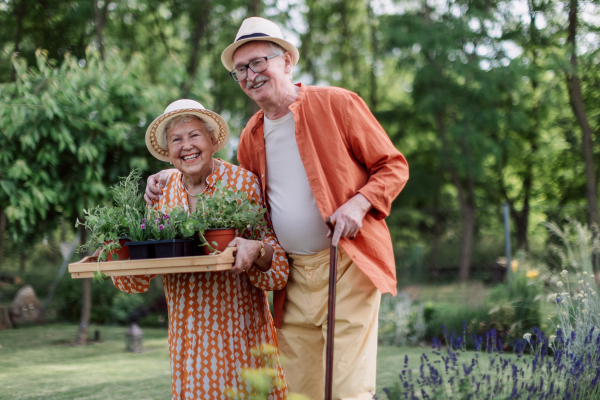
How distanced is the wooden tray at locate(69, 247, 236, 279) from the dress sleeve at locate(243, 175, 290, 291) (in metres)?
0.29

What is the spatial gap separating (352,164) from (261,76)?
55 centimetres

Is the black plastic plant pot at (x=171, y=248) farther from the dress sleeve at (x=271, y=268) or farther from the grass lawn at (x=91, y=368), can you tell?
the grass lawn at (x=91, y=368)

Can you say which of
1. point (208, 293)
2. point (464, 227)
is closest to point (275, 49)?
point (208, 293)

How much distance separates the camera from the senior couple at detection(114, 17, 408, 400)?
89.7 inches

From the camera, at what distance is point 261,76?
2406 mm

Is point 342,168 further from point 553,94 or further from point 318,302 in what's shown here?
point 553,94

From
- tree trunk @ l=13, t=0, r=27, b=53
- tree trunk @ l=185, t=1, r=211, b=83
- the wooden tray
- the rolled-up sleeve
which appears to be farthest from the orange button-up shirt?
tree trunk @ l=185, t=1, r=211, b=83

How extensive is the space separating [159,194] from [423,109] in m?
11.3

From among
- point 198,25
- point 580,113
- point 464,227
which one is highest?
point 198,25

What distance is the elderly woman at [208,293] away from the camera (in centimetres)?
234

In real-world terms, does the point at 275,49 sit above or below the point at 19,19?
below

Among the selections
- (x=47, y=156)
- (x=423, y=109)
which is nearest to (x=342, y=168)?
(x=47, y=156)

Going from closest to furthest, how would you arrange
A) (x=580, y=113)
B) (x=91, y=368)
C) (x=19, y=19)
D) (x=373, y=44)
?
(x=91, y=368), (x=580, y=113), (x=19, y=19), (x=373, y=44)

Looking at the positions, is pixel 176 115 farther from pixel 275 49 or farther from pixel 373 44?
pixel 373 44
